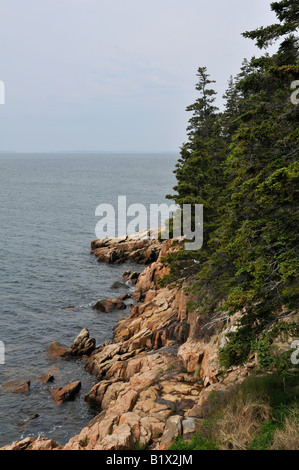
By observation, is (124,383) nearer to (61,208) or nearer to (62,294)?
(62,294)

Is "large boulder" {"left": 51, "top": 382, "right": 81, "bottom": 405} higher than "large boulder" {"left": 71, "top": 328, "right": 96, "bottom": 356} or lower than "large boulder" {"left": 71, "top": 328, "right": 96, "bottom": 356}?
lower

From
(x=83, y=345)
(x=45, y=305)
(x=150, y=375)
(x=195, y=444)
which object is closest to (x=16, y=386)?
(x=83, y=345)

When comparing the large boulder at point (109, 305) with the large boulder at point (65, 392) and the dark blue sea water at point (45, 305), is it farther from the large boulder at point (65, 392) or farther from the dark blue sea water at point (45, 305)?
the large boulder at point (65, 392)

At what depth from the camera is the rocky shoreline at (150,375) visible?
14305mm

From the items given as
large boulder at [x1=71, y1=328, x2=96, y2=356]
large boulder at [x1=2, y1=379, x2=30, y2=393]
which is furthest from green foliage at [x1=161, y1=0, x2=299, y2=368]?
large boulder at [x1=71, y1=328, x2=96, y2=356]

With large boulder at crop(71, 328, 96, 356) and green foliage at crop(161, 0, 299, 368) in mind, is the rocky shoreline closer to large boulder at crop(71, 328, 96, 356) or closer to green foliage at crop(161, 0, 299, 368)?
large boulder at crop(71, 328, 96, 356)

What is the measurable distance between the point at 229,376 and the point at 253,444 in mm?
5630

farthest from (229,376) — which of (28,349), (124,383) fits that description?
(28,349)

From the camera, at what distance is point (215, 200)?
22016 millimetres

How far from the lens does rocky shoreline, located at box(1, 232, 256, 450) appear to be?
14305 mm

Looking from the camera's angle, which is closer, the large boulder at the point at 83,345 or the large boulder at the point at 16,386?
the large boulder at the point at 16,386

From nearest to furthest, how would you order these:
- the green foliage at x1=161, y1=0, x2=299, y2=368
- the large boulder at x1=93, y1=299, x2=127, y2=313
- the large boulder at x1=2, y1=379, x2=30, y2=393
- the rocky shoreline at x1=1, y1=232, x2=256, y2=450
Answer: the green foliage at x1=161, y1=0, x2=299, y2=368 → the rocky shoreline at x1=1, y1=232, x2=256, y2=450 → the large boulder at x1=2, y1=379, x2=30, y2=393 → the large boulder at x1=93, y1=299, x2=127, y2=313

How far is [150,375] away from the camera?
771 inches

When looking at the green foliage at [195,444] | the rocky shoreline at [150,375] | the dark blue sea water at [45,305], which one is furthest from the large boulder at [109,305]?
the green foliage at [195,444]
